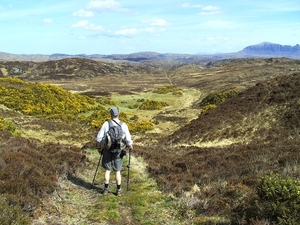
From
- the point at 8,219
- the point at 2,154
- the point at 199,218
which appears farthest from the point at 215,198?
the point at 2,154

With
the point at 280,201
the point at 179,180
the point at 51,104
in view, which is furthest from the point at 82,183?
the point at 51,104

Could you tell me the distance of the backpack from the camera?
810cm

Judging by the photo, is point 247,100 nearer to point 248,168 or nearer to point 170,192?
point 248,168

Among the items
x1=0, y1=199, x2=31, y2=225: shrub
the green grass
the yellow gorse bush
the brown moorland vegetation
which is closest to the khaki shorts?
the green grass

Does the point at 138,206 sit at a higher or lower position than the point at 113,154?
lower

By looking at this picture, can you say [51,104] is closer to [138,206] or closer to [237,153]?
[237,153]

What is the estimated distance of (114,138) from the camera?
809 cm

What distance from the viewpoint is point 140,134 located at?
31.3m

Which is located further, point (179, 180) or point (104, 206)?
point (179, 180)

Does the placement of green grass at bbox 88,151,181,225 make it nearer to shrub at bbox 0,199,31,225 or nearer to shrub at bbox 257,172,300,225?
shrub at bbox 0,199,31,225

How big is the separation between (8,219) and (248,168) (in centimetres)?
762

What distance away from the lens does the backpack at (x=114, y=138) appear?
810cm

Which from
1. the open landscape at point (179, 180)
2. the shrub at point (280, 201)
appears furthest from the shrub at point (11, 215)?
the shrub at point (280, 201)

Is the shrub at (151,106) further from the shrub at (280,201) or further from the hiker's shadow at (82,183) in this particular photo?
the shrub at (280,201)
